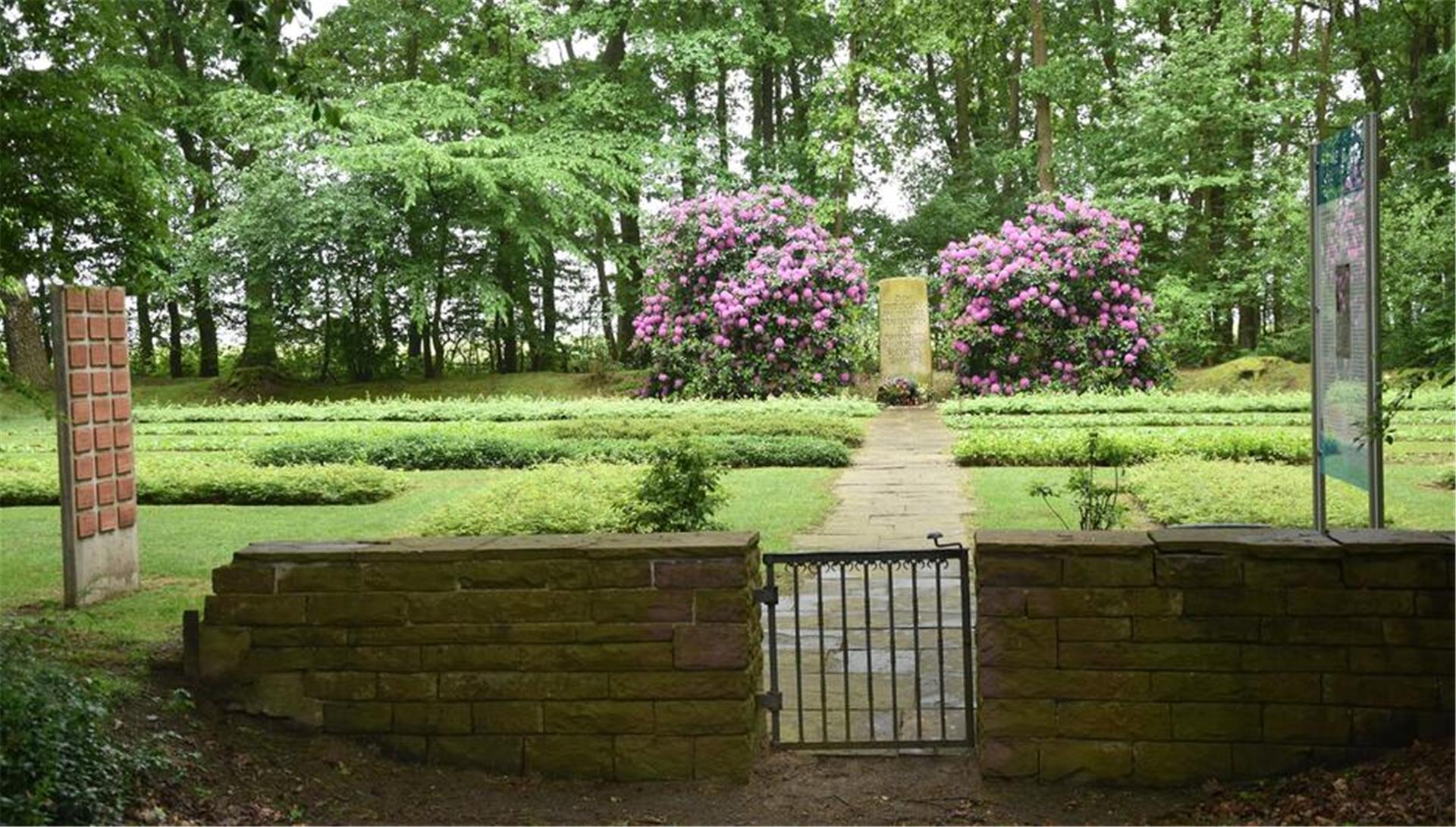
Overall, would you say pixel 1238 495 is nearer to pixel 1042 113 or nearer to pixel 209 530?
pixel 209 530

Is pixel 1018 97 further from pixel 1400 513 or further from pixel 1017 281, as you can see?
pixel 1400 513

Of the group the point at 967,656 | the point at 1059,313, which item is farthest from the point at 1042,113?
the point at 967,656

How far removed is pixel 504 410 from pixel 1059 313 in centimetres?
792

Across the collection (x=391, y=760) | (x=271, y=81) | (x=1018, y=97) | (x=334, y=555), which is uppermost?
(x=1018, y=97)

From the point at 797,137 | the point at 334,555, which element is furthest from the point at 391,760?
the point at 797,137

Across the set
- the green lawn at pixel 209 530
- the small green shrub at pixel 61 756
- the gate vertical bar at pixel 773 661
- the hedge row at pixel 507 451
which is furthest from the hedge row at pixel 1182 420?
the small green shrub at pixel 61 756

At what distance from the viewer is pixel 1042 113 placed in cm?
2281

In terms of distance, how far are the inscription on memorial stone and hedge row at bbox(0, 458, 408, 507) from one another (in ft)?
34.6

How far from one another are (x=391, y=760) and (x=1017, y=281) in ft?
53.9

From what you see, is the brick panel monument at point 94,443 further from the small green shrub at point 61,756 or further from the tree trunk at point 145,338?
the tree trunk at point 145,338

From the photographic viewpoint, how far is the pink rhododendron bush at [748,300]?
19906 millimetres

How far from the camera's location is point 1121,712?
13.8 feet

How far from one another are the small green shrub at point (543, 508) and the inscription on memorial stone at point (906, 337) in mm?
10791

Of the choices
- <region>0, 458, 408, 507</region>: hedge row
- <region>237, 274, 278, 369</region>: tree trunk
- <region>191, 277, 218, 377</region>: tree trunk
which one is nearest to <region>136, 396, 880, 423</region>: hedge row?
<region>237, 274, 278, 369</region>: tree trunk
